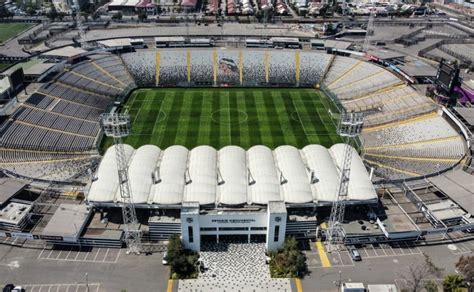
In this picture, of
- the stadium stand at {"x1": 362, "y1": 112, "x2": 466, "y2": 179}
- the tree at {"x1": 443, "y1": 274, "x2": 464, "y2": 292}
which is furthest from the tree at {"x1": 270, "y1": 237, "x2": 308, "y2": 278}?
the stadium stand at {"x1": 362, "y1": 112, "x2": 466, "y2": 179}

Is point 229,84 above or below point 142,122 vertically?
above

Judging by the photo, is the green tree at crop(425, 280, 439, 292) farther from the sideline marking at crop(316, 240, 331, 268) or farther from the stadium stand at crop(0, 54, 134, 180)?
the stadium stand at crop(0, 54, 134, 180)

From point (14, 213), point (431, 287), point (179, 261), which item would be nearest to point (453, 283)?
point (431, 287)

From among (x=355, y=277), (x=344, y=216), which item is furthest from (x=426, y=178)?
(x=355, y=277)

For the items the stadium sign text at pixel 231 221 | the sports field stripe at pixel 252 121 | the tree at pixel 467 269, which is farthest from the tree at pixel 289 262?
the sports field stripe at pixel 252 121

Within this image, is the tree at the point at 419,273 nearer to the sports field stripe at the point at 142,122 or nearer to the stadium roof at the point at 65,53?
the sports field stripe at the point at 142,122

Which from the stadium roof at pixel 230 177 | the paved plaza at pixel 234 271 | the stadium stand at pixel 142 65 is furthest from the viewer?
the stadium stand at pixel 142 65

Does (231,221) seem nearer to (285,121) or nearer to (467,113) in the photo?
(285,121)
